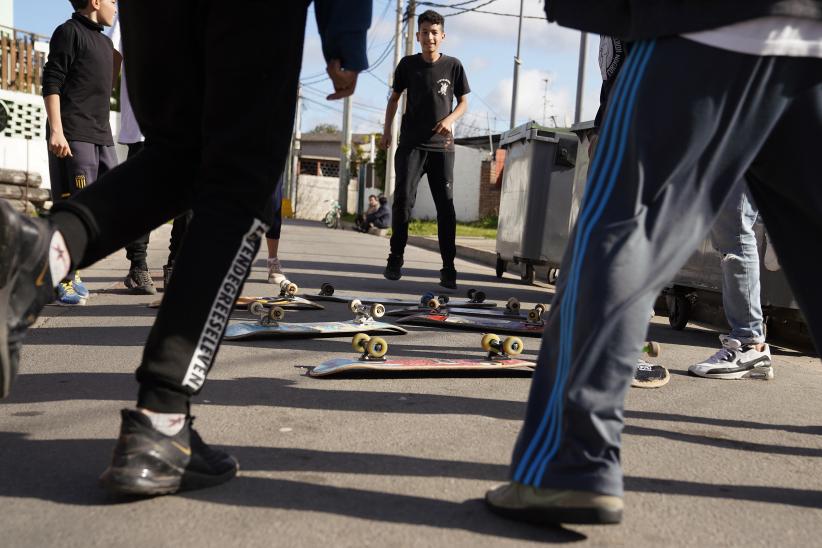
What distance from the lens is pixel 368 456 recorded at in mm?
2537

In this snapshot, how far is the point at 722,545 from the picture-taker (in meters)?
2.01

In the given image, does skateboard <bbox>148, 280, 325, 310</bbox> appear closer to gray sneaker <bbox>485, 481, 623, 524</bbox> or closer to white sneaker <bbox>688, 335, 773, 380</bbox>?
white sneaker <bbox>688, 335, 773, 380</bbox>

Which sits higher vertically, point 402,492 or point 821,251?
point 821,251

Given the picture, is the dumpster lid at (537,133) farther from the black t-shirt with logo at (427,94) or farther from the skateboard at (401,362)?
the skateboard at (401,362)

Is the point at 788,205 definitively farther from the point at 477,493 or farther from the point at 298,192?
the point at 298,192

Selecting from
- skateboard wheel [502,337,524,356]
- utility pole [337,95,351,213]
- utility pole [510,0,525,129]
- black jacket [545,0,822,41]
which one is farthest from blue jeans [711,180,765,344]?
utility pole [337,95,351,213]

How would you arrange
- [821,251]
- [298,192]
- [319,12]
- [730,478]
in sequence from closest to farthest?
[821,251] < [319,12] < [730,478] < [298,192]

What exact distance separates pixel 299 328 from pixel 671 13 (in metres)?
3.25

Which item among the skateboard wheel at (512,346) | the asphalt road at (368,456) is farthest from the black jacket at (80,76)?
the skateboard wheel at (512,346)

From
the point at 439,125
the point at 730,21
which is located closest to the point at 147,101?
the point at 730,21

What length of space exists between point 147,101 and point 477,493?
132cm

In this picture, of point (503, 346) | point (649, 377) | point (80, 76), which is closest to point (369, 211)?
point (80, 76)

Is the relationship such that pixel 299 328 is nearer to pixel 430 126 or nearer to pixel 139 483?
pixel 139 483

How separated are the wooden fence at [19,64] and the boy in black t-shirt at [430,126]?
11.8m
